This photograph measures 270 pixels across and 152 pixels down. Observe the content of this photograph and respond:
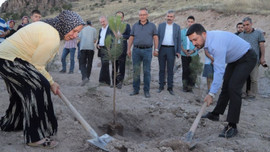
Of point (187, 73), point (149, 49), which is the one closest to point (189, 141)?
point (149, 49)

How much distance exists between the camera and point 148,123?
4.72 m

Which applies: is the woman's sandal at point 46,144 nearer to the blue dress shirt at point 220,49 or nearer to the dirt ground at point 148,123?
the dirt ground at point 148,123

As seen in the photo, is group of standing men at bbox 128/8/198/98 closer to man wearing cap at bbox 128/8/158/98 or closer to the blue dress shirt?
man wearing cap at bbox 128/8/158/98

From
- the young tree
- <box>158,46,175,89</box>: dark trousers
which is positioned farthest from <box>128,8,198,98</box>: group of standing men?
the young tree

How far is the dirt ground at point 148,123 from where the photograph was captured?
3318 mm

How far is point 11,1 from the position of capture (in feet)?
147

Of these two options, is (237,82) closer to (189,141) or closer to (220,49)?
(220,49)

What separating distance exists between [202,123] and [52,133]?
2.50 metres

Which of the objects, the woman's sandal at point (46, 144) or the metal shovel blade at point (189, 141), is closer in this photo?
the woman's sandal at point (46, 144)

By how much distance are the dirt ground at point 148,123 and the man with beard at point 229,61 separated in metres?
0.40

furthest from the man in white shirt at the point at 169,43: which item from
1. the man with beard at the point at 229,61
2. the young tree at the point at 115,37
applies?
the man with beard at the point at 229,61

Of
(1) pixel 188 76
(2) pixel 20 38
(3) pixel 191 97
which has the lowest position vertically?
(3) pixel 191 97

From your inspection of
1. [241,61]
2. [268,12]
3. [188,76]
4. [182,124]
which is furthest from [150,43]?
[268,12]

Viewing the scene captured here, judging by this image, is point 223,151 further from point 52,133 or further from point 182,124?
point 52,133
